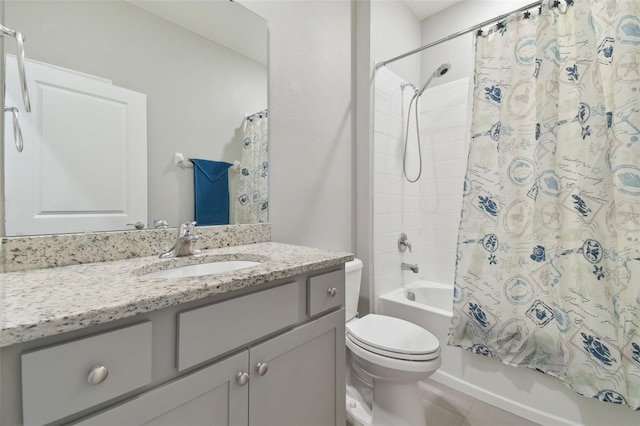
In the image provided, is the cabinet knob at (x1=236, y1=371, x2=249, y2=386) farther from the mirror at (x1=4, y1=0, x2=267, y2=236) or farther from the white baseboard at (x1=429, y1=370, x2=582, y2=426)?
the white baseboard at (x1=429, y1=370, x2=582, y2=426)

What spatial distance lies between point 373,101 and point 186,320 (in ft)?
5.65

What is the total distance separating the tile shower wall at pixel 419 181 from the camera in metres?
1.93

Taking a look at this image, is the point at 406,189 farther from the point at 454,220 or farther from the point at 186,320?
the point at 186,320

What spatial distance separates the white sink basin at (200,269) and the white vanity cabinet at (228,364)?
279 millimetres

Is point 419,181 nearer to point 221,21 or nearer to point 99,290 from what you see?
point 221,21

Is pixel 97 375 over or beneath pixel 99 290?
beneath

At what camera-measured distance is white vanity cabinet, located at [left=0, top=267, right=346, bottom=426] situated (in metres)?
0.48

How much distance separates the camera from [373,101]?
1.86 metres

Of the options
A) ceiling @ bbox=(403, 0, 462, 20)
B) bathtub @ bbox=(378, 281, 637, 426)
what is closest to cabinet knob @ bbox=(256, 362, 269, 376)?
bathtub @ bbox=(378, 281, 637, 426)

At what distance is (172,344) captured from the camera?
1.94 ft

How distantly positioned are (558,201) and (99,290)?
71.4 inches

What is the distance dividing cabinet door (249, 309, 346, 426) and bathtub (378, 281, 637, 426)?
3.24ft

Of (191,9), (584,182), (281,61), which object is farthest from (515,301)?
(191,9)

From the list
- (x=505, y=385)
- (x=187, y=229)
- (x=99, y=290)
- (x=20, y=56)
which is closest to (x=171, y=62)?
(x=20, y=56)
